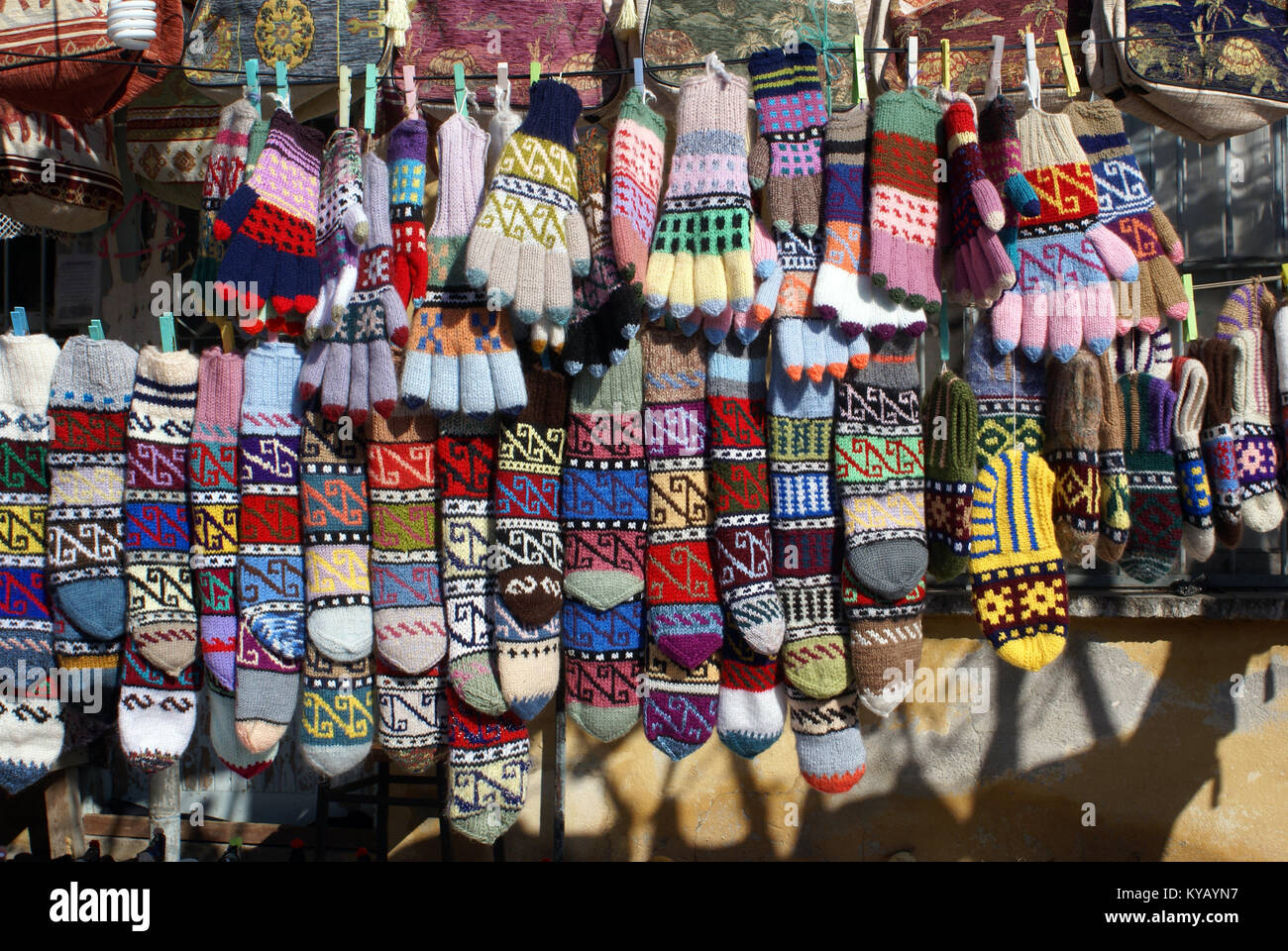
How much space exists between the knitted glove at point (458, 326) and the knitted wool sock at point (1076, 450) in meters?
1.09

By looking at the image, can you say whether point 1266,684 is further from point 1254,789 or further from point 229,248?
point 229,248

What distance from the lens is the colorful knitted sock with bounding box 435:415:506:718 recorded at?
6.43ft

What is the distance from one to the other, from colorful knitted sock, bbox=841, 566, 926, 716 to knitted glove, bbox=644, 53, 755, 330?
2.08 ft

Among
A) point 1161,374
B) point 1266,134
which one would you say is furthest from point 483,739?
point 1266,134

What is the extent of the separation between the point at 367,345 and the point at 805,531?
973mm

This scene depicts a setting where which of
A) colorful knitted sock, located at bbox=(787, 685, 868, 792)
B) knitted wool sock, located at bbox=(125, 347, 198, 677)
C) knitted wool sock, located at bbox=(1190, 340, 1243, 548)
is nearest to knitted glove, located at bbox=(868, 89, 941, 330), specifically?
knitted wool sock, located at bbox=(1190, 340, 1243, 548)

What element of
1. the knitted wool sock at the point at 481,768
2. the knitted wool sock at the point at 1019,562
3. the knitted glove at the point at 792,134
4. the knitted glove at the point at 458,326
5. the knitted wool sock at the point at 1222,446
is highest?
the knitted glove at the point at 792,134

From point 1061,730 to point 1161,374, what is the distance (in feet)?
A: 5.49

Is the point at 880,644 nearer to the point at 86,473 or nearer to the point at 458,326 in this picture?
the point at 458,326

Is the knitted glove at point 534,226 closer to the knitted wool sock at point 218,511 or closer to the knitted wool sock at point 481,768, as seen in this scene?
the knitted wool sock at point 218,511

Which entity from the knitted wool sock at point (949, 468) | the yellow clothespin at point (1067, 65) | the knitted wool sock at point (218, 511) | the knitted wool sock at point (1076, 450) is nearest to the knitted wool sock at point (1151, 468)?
the knitted wool sock at point (1076, 450)

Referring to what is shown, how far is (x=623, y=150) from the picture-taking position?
1827 millimetres

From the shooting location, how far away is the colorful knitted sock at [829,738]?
195 centimetres

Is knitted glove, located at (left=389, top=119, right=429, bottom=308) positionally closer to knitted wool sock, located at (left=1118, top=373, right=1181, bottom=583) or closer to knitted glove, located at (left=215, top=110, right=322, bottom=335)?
knitted glove, located at (left=215, top=110, right=322, bottom=335)
